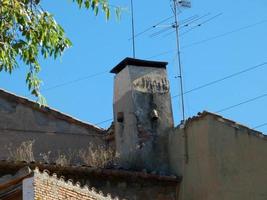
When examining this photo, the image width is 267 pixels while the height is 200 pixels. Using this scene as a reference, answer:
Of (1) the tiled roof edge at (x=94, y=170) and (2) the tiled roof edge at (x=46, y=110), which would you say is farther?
(2) the tiled roof edge at (x=46, y=110)

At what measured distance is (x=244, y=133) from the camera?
16.1 m

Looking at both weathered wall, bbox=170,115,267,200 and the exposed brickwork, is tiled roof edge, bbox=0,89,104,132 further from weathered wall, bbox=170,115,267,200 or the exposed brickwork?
the exposed brickwork

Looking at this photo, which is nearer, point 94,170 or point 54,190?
point 54,190

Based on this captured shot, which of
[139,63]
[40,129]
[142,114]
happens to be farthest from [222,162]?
[40,129]

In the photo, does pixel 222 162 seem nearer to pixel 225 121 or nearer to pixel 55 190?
pixel 225 121

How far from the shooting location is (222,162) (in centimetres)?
1630

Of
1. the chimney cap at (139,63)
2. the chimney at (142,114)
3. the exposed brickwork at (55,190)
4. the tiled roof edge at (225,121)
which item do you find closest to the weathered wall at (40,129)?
the chimney at (142,114)

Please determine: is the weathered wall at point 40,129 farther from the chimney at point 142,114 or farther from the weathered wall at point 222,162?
the weathered wall at point 222,162

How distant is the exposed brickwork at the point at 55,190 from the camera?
425 inches

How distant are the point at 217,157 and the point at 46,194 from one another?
20.5ft

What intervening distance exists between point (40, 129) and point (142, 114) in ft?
12.1

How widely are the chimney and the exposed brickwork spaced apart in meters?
5.84

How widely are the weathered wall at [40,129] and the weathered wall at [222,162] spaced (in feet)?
14.2

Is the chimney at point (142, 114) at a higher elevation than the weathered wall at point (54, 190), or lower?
higher
